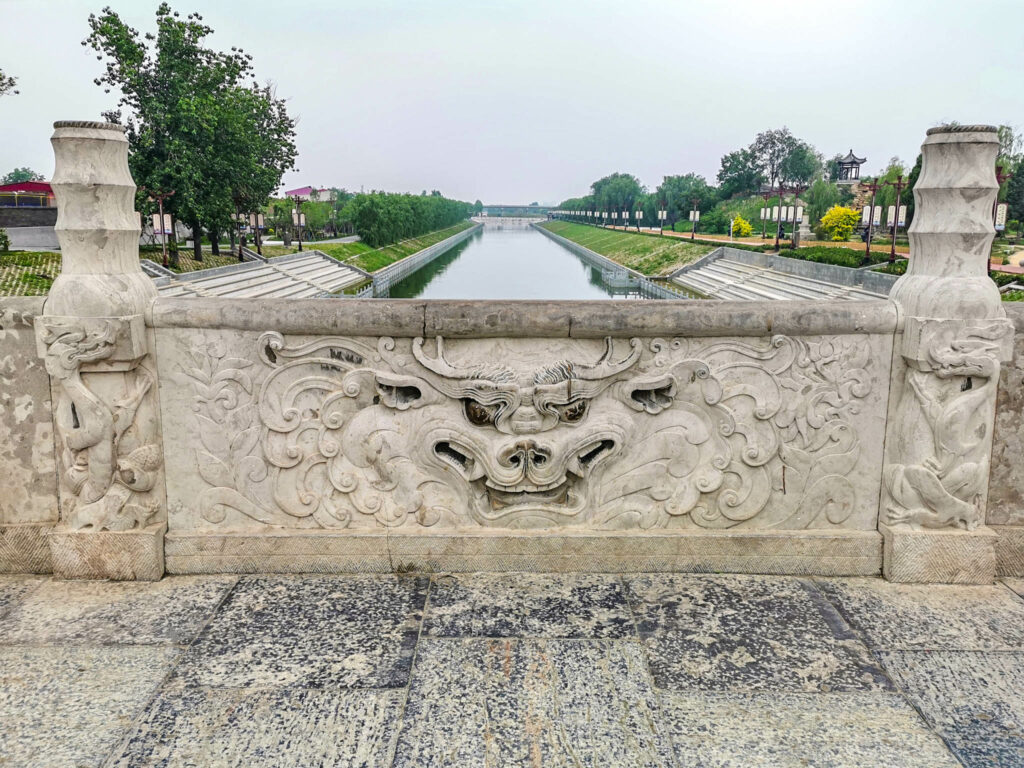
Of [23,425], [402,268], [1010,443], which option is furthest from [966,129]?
[402,268]

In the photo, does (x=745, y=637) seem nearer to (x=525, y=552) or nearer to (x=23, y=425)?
(x=525, y=552)

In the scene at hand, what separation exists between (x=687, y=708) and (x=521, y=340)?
1602mm

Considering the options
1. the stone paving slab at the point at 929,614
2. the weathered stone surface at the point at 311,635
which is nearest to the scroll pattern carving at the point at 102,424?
the weathered stone surface at the point at 311,635

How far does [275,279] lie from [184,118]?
7081 millimetres

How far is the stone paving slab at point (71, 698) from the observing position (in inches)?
86.1

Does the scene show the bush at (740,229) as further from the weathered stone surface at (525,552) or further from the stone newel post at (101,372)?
the stone newel post at (101,372)

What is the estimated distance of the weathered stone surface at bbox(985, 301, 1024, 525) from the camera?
3.19 m

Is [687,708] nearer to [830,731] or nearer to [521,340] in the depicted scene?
[830,731]

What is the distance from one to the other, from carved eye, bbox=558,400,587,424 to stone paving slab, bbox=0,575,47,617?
2.40 metres

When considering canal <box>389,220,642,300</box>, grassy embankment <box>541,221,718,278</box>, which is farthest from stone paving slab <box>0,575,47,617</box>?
grassy embankment <box>541,221,718,278</box>

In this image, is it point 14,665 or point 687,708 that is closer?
point 687,708

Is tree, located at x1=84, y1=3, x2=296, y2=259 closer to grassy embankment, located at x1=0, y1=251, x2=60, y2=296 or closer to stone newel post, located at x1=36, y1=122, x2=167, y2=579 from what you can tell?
grassy embankment, located at x1=0, y1=251, x2=60, y2=296

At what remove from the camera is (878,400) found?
3.26 meters

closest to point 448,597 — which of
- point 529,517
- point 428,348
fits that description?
point 529,517
